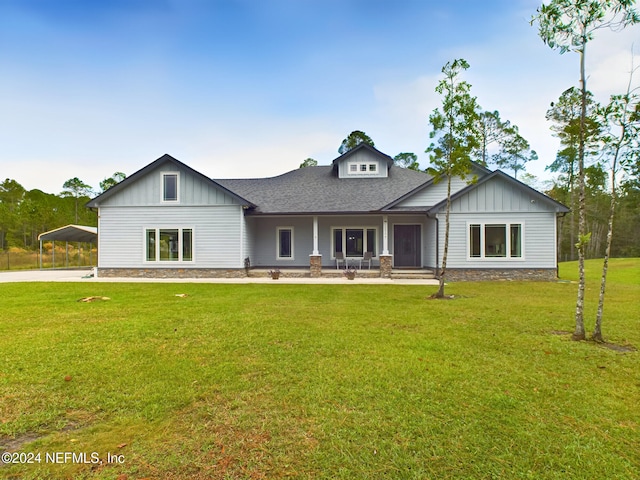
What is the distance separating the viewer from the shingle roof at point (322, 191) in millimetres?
16266

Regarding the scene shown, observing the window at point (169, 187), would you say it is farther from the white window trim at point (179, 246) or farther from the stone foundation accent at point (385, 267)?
the stone foundation accent at point (385, 267)

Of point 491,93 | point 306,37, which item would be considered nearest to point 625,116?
point 491,93

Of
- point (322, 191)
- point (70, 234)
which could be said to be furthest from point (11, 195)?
point (322, 191)

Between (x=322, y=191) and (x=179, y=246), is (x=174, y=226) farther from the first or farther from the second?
(x=322, y=191)

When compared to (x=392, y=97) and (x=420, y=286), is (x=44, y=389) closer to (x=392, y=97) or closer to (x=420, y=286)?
(x=420, y=286)

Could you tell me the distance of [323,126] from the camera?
74.8 feet

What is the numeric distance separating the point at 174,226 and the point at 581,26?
15017 millimetres

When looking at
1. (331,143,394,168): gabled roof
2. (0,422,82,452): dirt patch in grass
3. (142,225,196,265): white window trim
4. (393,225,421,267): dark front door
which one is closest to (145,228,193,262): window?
(142,225,196,265): white window trim

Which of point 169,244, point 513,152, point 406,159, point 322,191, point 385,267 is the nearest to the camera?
point 385,267

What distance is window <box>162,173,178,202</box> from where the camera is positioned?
51.1 ft

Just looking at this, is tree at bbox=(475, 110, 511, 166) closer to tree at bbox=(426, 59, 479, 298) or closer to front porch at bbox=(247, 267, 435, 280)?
front porch at bbox=(247, 267, 435, 280)

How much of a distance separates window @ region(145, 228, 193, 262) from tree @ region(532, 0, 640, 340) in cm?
1415

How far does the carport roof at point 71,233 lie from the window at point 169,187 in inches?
301

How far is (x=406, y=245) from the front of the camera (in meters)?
17.4
